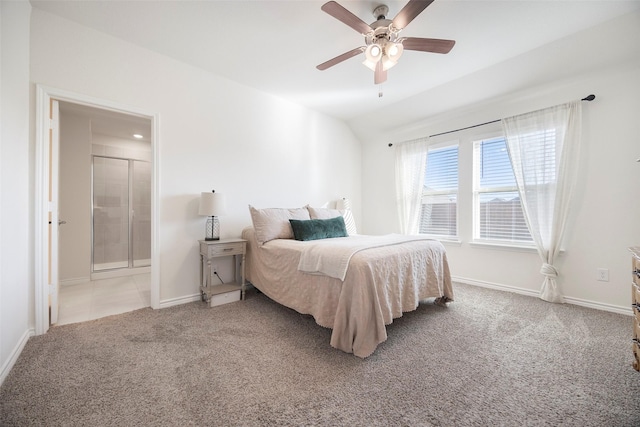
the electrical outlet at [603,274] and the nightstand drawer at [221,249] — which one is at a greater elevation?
the nightstand drawer at [221,249]

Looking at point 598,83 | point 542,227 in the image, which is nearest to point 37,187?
point 542,227

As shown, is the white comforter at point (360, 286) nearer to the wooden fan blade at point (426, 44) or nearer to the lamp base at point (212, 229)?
the lamp base at point (212, 229)

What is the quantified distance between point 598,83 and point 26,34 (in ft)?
17.3

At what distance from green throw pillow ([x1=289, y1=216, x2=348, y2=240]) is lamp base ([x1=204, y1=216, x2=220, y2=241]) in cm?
94

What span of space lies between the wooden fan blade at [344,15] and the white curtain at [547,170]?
238 cm

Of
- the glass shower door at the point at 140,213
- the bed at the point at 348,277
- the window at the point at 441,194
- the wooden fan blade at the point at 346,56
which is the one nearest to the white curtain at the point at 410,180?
the window at the point at 441,194

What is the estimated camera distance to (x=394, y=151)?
4312mm

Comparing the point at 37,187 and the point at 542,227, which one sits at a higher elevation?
the point at 37,187

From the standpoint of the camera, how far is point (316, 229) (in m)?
2.86

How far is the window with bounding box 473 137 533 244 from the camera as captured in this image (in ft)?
10.2

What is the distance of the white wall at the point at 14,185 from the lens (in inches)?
59.6


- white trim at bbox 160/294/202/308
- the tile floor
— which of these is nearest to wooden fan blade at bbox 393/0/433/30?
white trim at bbox 160/294/202/308

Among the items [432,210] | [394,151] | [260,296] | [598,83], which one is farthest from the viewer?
[394,151]

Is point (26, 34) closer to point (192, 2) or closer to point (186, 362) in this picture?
point (192, 2)
